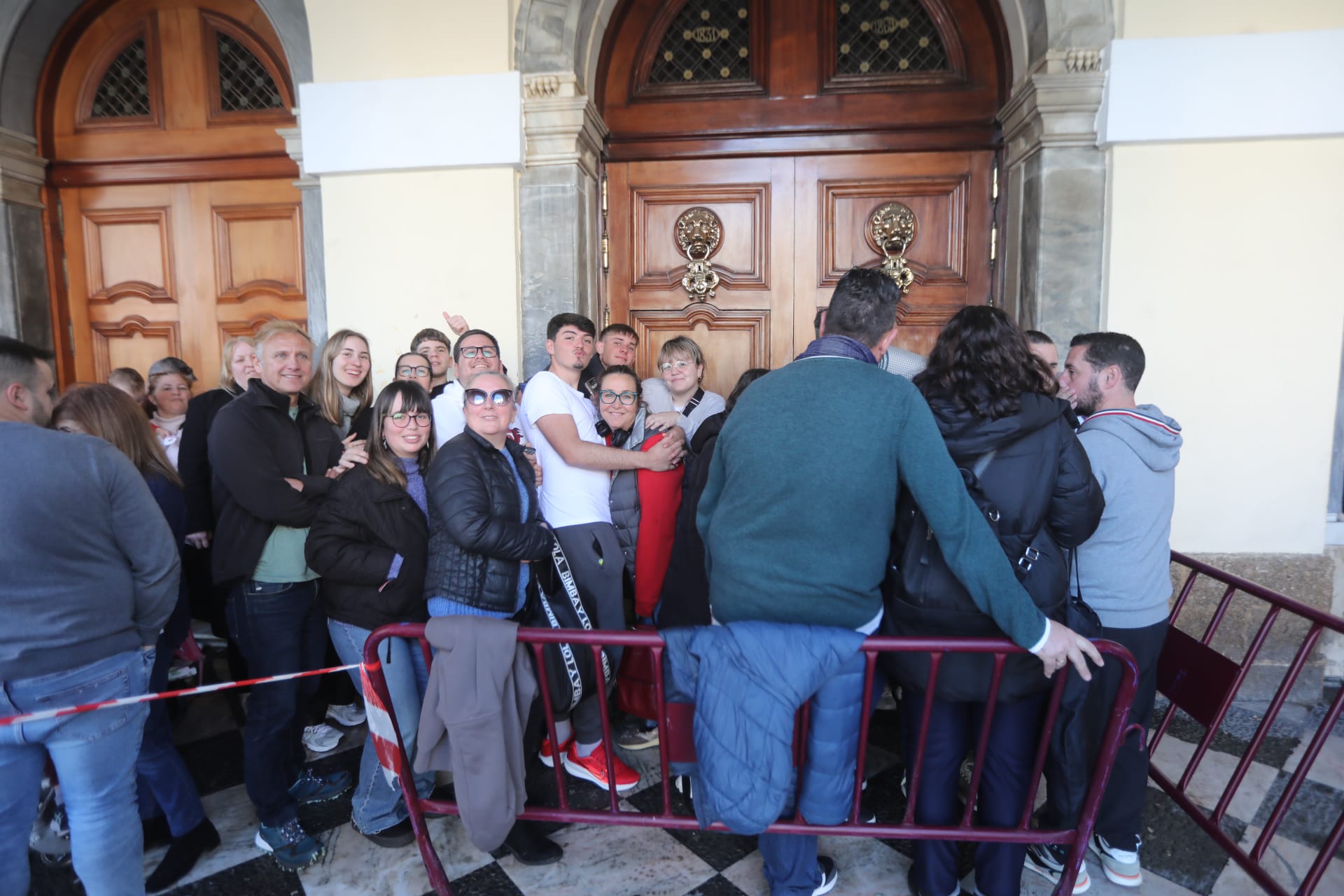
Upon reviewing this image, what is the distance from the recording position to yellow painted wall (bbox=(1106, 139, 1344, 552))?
3.50 metres

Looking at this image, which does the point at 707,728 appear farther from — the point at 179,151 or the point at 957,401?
the point at 179,151

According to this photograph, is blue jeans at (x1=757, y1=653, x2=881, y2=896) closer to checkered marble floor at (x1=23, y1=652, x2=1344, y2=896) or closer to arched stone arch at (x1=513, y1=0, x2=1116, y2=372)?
checkered marble floor at (x1=23, y1=652, x2=1344, y2=896)

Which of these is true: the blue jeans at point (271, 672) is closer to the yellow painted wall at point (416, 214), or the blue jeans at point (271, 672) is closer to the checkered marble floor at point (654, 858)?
the checkered marble floor at point (654, 858)

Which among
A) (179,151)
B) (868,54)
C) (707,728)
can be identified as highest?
(868,54)

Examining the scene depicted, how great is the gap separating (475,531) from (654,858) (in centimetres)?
120

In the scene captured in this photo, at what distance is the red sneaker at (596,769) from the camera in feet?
9.13

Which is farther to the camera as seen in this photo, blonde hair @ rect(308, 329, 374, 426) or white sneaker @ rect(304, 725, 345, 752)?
white sneaker @ rect(304, 725, 345, 752)

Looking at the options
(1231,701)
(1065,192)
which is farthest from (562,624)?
(1065,192)

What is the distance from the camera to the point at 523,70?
384 cm

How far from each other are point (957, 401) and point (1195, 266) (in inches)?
98.0

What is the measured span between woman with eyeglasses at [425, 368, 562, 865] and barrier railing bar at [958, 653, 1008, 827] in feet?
4.14

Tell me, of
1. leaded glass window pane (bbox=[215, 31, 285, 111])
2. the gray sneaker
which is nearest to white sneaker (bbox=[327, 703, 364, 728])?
the gray sneaker

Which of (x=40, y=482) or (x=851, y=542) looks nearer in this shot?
(x=40, y=482)

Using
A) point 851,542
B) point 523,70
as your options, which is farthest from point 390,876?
point 523,70
